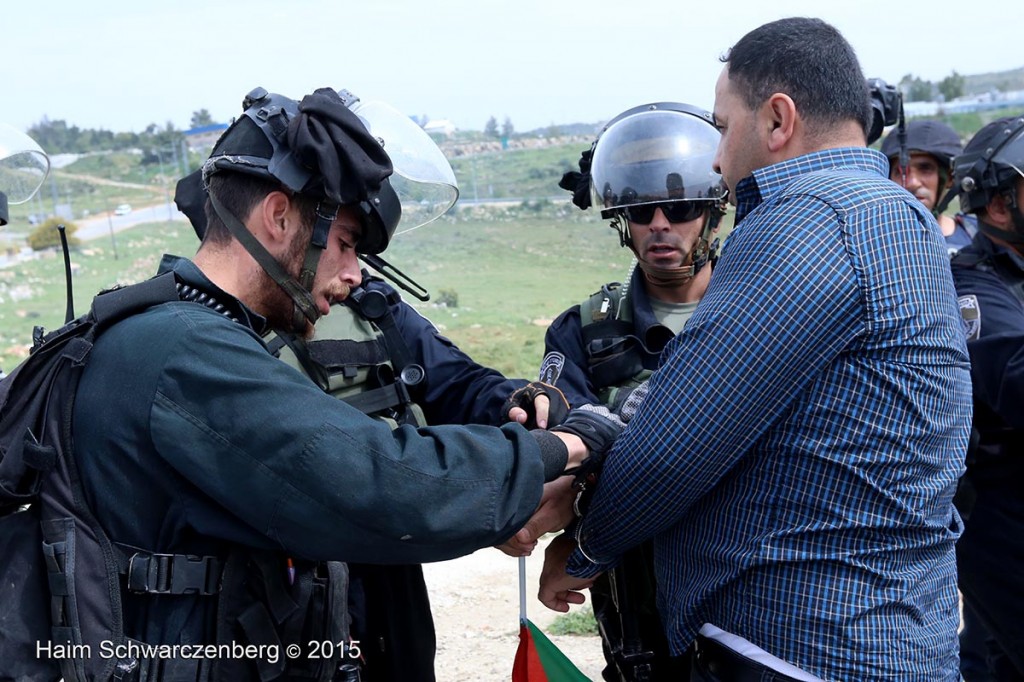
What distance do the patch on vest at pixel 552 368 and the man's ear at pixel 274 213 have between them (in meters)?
1.42

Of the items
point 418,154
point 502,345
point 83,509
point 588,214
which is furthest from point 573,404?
point 588,214

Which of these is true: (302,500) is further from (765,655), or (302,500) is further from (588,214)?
(588,214)

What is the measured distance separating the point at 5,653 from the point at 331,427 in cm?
91

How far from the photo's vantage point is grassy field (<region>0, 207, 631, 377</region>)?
20344 millimetres

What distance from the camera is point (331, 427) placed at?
2.15 m

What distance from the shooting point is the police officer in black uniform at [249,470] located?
2.13 metres

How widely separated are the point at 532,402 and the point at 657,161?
45.3 inches

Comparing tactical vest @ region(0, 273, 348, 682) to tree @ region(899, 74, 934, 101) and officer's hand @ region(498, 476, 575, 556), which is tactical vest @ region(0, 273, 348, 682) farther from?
tree @ region(899, 74, 934, 101)

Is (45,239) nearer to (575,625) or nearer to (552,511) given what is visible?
(575,625)

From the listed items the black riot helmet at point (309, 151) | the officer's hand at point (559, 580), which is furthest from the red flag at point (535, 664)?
the black riot helmet at point (309, 151)

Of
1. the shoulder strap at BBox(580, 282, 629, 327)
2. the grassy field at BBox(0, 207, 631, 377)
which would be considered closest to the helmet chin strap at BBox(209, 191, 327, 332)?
the shoulder strap at BBox(580, 282, 629, 327)

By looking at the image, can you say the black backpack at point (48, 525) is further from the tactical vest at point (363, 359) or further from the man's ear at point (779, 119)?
the man's ear at point (779, 119)

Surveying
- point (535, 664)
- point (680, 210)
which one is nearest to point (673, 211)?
point (680, 210)

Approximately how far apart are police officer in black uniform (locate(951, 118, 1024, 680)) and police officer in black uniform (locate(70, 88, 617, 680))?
7.14ft
